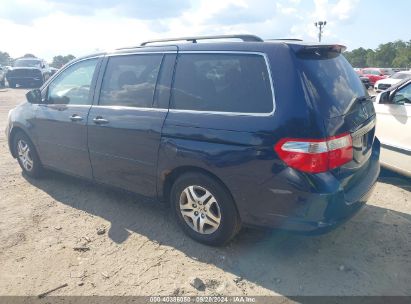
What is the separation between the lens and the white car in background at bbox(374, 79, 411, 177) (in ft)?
15.5

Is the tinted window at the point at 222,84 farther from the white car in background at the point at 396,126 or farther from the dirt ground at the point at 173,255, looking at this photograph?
the white car in background at the point at 396,126

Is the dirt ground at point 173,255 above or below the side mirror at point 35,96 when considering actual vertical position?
below

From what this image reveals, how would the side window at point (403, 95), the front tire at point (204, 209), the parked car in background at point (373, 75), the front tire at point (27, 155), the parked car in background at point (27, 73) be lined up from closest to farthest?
the front tire at point (204, 209) → the side window at point (403, 95) → the front tire at point (27, 155) → the parked car in background at point (27, 73) → the parked car in background at point (373, 75)

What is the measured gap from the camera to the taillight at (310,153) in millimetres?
2826

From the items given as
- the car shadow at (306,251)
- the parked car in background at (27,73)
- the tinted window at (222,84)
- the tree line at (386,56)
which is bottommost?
the tree line at (386,56)

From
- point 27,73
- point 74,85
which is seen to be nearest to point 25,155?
point 74,85

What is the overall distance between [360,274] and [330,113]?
142 cm

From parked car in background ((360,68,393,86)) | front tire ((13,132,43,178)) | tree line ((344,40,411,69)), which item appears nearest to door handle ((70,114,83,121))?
front tire ((13,132,43,178))

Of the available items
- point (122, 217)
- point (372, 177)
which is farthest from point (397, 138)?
point (122, 217)

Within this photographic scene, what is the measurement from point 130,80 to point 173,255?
6.29 ft

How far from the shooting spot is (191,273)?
10.6ft

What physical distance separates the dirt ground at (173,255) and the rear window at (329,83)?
1390mm

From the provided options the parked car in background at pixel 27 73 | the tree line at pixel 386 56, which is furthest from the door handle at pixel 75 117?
the tree line at pixel 386 56

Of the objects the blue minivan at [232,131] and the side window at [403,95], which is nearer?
the blue minivan at [232,131]
